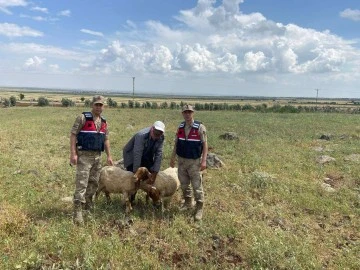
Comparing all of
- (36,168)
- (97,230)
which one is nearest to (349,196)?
(97,230)

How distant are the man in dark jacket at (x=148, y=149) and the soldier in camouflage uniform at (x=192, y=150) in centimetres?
50

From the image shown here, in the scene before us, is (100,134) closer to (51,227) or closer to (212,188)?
(51,227)

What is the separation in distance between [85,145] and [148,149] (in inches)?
55.3

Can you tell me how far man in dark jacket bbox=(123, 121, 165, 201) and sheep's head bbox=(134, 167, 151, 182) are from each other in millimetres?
94

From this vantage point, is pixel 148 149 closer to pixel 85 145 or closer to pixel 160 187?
pixel 160 187

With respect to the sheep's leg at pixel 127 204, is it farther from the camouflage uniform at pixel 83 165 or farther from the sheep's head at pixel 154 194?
the camouflage uniform at pixel 83 165

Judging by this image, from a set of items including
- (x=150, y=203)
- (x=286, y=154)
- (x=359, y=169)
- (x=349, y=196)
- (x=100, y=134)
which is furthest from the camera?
(x=286, y=154)

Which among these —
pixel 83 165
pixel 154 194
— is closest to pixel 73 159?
pixel 83 165

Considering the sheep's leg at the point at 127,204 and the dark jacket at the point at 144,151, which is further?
the sheep's leg at the point at 127,204

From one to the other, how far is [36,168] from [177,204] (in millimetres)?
5917

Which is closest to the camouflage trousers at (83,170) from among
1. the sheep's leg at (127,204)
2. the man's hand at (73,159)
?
the man's hand at (73,159)

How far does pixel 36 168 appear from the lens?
12273mm

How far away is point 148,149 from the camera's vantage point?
26.1 ft

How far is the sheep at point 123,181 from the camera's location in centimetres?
791
